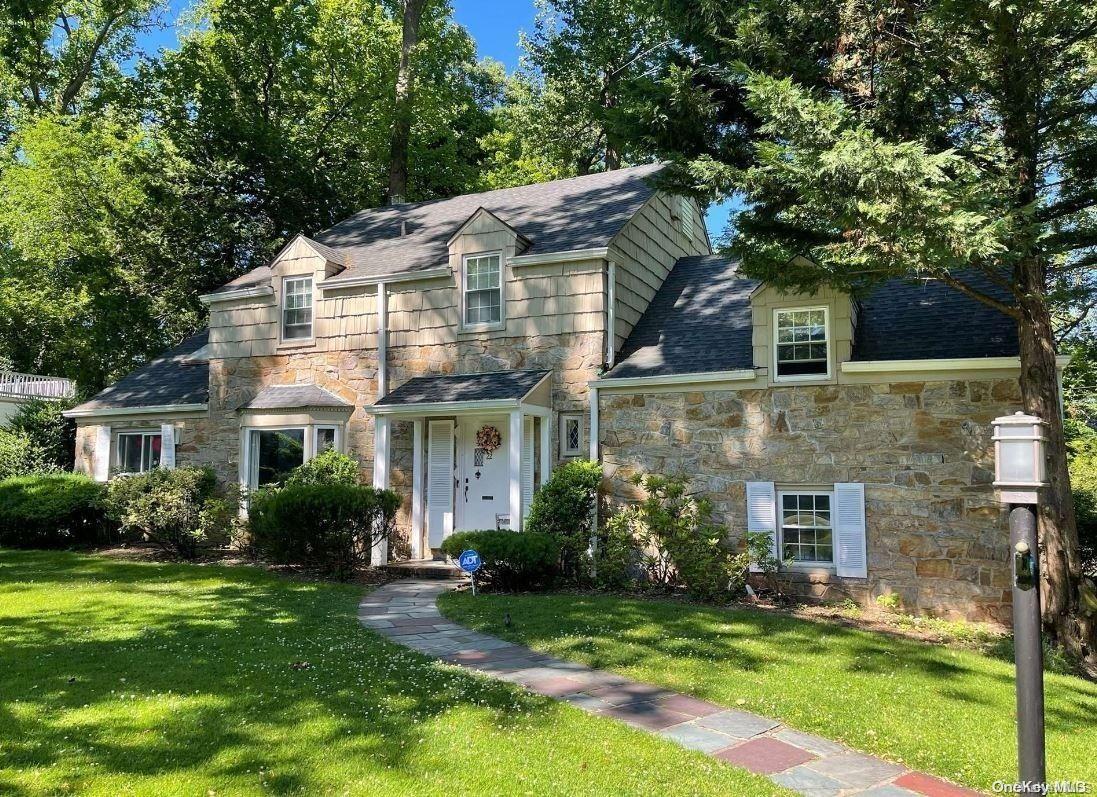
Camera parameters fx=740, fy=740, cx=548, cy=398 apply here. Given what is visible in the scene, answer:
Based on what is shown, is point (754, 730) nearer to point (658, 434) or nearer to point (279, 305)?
point (658, 434)

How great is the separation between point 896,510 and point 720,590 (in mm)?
2483

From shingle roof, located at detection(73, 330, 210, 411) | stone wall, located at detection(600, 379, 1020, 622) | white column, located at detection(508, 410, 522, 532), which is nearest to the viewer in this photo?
stone wall, located at detection(600, 379, 1020, 622)

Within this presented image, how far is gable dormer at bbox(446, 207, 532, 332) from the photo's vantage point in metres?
12.9

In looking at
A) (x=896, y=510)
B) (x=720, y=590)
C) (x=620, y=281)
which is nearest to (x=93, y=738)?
(x=720, y=590)

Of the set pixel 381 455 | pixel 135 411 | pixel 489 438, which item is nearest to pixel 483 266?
pixel 489 438

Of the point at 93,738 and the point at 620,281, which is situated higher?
the point at 620,281

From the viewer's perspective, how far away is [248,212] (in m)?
22.3

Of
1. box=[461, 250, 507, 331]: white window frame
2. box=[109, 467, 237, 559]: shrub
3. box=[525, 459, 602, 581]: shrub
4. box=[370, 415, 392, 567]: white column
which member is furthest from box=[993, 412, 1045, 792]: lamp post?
box=[109, 467, 237, 559]: shrub

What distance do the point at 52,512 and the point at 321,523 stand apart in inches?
270

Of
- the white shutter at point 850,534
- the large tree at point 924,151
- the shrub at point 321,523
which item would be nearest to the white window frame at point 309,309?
the shrub at point 321,523

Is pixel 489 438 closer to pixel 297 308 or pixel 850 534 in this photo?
pixel 297 308

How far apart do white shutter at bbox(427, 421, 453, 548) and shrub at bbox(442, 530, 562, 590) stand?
231cm

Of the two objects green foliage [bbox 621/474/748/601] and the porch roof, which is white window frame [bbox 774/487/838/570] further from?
the porch roof

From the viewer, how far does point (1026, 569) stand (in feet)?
11.1
